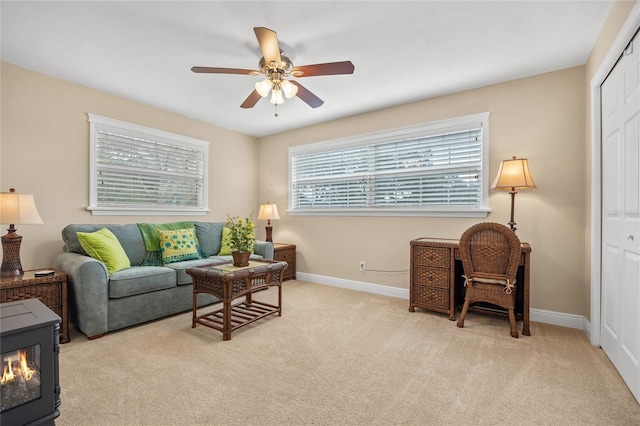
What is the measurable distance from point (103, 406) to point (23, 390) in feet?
1.58

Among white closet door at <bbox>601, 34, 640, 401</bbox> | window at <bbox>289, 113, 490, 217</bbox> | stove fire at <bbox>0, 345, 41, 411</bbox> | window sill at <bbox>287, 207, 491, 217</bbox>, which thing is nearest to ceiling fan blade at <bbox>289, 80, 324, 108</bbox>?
window at <bbox>289, 113, 490, 217</bbox>

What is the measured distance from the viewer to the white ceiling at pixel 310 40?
2.11 metres

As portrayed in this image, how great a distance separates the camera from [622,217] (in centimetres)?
202

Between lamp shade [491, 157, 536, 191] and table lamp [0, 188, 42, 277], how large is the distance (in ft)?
13.7

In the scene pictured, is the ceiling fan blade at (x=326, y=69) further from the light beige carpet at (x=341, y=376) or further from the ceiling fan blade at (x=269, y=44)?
the light beige carpet at (x=341, y=376)

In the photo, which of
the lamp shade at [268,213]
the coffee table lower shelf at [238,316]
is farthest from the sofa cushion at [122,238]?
the lamp shade at [268,213]

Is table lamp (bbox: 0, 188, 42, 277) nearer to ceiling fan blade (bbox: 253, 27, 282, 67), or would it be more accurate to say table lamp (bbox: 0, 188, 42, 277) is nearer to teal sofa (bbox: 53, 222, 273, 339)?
teal sofa (bbox: 53, 222, 273, 339)

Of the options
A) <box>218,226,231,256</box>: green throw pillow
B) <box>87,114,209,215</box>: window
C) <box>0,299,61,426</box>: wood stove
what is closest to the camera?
<box>0,299,61,426</box>: wood stove

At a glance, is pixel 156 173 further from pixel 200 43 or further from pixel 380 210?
pixel 380 210

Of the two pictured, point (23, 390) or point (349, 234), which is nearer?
point (23, 390)

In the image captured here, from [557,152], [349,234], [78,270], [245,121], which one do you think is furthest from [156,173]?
[557,152]

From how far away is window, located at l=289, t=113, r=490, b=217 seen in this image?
3.45 meters

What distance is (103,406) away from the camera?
1.67 metres

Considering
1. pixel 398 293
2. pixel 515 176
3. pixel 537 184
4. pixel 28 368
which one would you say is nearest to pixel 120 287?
pixel 28 368
